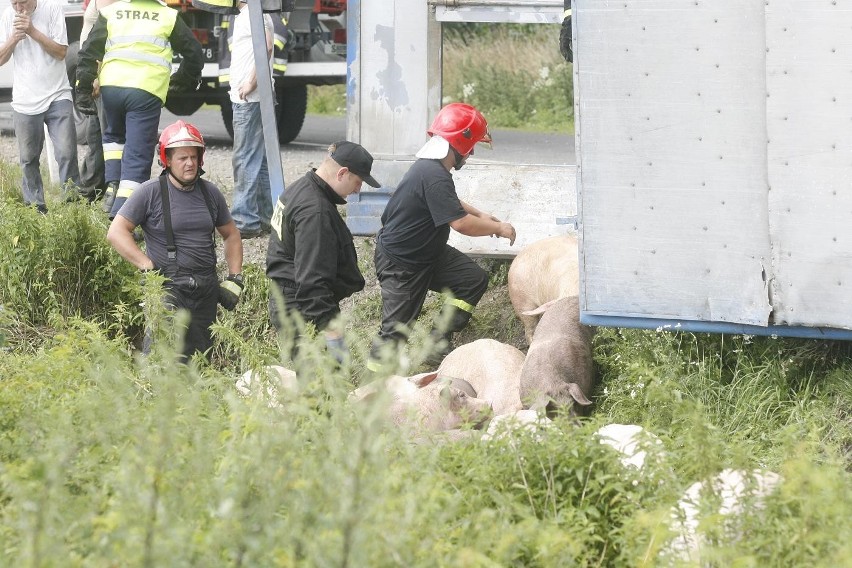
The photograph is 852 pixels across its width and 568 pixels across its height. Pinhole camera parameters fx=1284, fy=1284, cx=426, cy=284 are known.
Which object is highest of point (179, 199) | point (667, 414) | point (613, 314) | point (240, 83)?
point (240, 83)

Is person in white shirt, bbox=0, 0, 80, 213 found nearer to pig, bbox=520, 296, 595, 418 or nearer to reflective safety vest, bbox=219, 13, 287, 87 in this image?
reflective safety vest, bbox=219, 13, 287, 87

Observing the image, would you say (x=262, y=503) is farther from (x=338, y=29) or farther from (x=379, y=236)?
(x=338, y=29)

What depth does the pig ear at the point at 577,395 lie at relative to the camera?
5.86m

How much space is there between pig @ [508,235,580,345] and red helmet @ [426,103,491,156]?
76 centimetres

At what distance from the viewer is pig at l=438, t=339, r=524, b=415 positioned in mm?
6277

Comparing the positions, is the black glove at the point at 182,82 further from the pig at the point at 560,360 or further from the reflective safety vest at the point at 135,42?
the pig at the point at 560,360

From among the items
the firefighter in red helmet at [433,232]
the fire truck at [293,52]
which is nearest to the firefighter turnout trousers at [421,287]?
the firefighter in red helmet at [433,232]

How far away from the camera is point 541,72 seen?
17672mm

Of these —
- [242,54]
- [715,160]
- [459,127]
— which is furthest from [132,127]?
[715,160]

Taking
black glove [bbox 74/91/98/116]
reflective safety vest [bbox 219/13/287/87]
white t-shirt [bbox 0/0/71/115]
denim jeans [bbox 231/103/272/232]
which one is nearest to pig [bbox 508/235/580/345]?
denim jeans [bbox 231/103/272/232]

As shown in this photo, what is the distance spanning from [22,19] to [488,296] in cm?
364

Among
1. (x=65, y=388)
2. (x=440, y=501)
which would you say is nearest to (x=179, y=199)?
(x=65, y=388)

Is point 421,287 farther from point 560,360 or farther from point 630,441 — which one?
point 630,441

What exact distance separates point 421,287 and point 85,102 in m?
2.92
